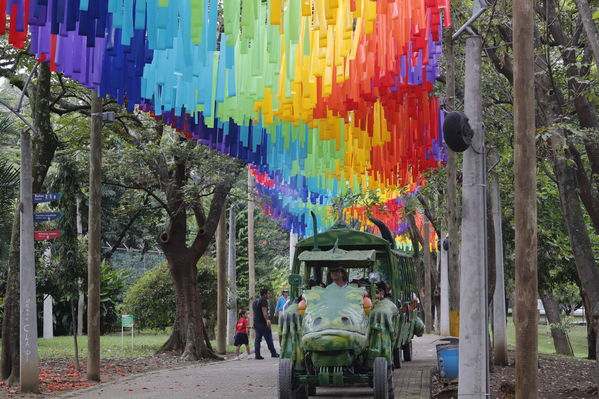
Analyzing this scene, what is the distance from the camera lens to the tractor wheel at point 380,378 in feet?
43.4

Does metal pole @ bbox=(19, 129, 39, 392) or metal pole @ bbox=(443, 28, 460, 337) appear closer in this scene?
metal pole @ bbox=(443, 28, 460, 337)

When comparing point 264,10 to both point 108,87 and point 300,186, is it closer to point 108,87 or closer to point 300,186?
point 108,87

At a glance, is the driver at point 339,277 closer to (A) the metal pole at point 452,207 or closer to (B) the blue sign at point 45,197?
(A) the metal pole at point 452,207

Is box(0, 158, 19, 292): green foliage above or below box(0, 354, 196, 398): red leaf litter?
above

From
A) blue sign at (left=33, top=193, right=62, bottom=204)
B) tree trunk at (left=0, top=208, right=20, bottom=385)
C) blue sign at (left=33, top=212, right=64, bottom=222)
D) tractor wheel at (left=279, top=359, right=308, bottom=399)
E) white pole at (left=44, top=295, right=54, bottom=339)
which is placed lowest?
white pole at (left=44, top=295, right=54, bottom=339)

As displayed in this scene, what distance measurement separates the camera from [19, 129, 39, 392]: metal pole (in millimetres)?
15789

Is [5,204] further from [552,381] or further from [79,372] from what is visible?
[552,381]

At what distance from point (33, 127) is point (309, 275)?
6.45 metres

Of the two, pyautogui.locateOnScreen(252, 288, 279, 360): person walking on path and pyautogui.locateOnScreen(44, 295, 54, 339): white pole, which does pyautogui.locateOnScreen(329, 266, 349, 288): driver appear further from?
pyautogui.locateOnScreen(44, 295, 54, 339): white pole

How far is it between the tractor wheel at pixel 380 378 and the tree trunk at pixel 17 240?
7757mm

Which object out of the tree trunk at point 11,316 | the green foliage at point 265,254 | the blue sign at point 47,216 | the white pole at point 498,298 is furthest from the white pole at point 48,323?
the white pole at point 498,298

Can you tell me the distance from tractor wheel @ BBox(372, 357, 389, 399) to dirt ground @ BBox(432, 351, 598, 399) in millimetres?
2042

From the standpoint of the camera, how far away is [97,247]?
18.3m

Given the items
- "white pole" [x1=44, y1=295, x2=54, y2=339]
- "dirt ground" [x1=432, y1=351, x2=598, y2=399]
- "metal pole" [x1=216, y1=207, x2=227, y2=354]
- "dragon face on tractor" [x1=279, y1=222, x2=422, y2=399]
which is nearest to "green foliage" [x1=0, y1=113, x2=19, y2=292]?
"metal pole" [x1=216, y1=207, x2=227, y2=354]
